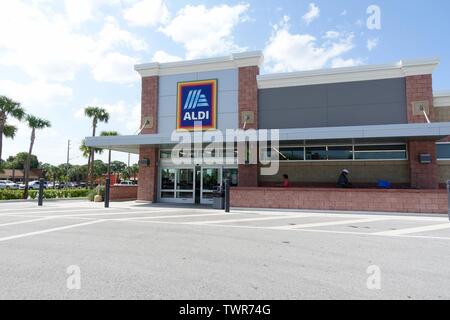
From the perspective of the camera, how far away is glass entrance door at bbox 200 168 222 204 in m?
18.0

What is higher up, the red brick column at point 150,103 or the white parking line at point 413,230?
the red brick column at point 150,103

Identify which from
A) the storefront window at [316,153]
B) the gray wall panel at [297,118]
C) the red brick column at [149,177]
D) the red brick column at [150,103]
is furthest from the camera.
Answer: the red brick column at [150,103]

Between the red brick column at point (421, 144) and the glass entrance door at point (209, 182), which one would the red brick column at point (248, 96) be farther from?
Answer: the red brick column at point (421, 144)

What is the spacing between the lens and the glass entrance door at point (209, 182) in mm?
18016

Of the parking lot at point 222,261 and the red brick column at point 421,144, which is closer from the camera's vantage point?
the parking lot at point 222,261

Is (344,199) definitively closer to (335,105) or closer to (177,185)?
(335,105)

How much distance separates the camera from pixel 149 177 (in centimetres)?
1905

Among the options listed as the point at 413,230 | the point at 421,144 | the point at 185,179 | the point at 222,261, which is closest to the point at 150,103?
the point at 185,179

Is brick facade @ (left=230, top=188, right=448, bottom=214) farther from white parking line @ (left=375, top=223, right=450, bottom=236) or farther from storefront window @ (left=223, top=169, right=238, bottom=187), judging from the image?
white parking line @ (left=375, top=223, right=450, bottom=236)

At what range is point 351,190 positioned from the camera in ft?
46.1

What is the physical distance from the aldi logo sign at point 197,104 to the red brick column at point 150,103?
5.05 ft

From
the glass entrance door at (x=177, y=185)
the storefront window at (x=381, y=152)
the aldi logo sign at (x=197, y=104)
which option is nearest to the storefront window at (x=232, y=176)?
the glass entrance door at (x=177, y=185)
